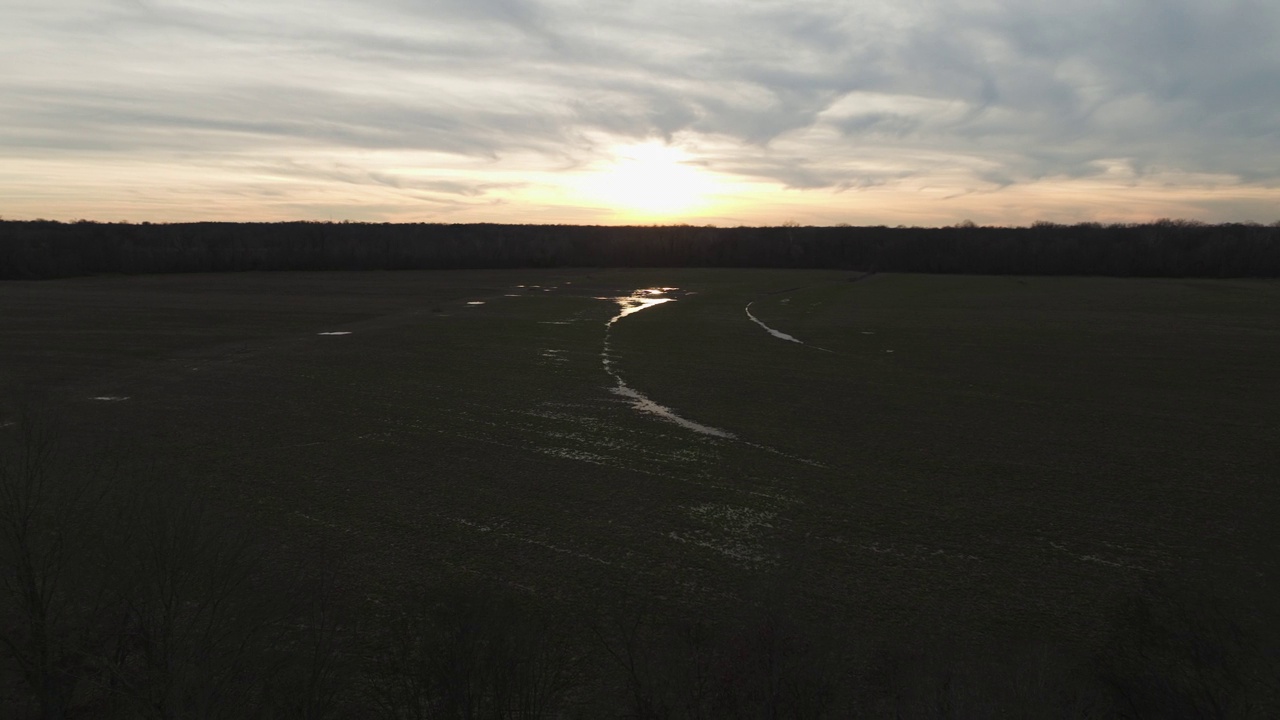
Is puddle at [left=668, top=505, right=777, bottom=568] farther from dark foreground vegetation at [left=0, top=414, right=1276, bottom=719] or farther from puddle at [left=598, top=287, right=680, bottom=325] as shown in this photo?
puddle at [left=598, top=287, right=680, bottom=325]

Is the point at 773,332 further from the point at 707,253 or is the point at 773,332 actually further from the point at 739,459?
the point at 707,253

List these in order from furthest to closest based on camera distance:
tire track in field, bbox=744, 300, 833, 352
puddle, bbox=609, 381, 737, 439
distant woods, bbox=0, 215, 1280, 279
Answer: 1. distant woods, bbox=0, 215, 1280, 279
2. tire track in field, bbox=744, 300, 833, 352
3. puddle, bbox=609, 381, 737, 439

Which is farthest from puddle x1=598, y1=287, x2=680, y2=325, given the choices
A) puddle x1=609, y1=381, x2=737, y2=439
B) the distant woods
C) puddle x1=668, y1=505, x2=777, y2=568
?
the distant woods

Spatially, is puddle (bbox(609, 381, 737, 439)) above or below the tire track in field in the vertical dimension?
below

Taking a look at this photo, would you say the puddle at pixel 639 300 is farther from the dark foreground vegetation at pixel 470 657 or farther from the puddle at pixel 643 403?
the dark foreground vegetation at pixel 470 657

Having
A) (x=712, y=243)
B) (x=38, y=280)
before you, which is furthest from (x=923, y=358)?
(x=712, y=243)

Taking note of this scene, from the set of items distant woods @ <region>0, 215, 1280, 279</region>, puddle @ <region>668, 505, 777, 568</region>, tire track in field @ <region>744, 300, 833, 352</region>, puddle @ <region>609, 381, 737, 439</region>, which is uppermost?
distant woods @ <region>0, 215, 1280, 279</region>

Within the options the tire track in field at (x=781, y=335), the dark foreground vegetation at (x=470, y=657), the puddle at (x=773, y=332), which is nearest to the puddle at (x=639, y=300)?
the puddle at (x=773, y=332)
